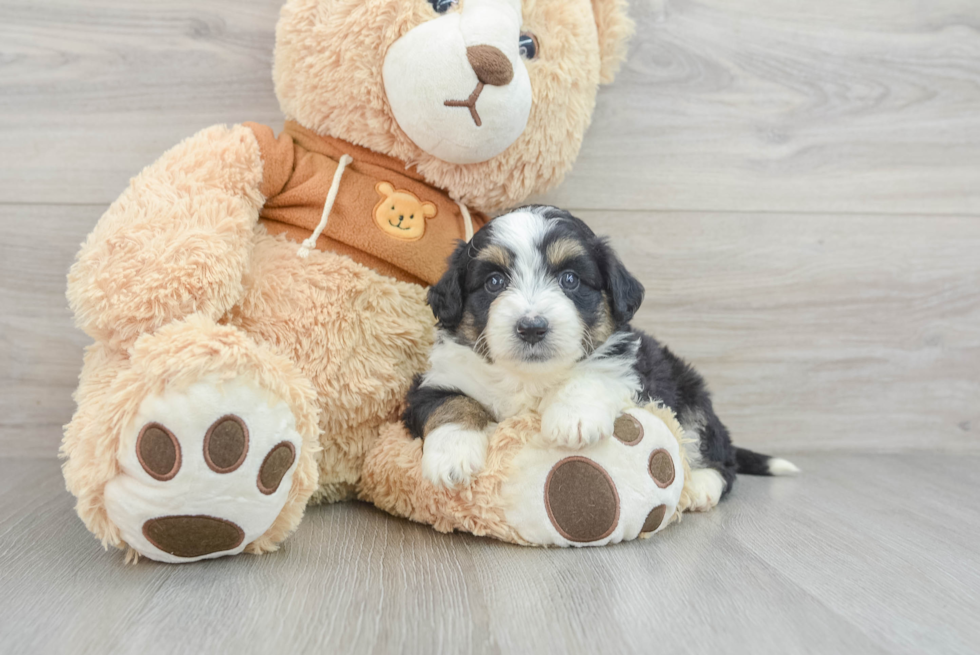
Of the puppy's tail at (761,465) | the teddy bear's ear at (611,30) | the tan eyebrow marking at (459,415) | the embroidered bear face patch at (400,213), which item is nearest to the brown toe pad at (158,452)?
the tan eyebrow marking at (459,415)

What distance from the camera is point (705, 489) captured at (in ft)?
Result: 6.29

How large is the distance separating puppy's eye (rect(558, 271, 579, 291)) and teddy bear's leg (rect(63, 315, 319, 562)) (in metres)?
0.64

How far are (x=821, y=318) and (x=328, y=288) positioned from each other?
5.86ft

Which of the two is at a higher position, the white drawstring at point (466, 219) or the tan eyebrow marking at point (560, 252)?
the tan eyebrow marking at point (560, 252)

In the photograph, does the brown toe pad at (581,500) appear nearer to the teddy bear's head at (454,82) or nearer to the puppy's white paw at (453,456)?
the puppy's white paw at (453,456)

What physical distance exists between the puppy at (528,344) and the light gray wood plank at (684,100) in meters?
0.82

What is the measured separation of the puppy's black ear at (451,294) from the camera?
1.71m

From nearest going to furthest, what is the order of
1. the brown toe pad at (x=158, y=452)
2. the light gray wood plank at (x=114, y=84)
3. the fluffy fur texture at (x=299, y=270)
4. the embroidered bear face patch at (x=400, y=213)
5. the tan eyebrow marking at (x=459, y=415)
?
the brown toe pad at (x=158, y=452), the fluffy fur texture at (x=299, y=270), the tan eyebrow marking at (x=459, y=415), the embroidered bear face patch at (x=400, y=213), the light gray wood plank at (x=114, y=84)

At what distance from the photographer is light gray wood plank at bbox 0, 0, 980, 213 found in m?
2.25

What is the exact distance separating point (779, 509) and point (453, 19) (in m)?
1.52

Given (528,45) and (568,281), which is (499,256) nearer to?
(568,281)

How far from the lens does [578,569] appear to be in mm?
1422

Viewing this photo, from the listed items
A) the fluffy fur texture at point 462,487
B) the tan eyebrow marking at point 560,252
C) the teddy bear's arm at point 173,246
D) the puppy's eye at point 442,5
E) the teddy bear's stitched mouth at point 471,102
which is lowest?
the fluffy fur texture at point 462,487

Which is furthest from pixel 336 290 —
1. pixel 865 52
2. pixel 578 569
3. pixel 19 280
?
pixel 865 52
